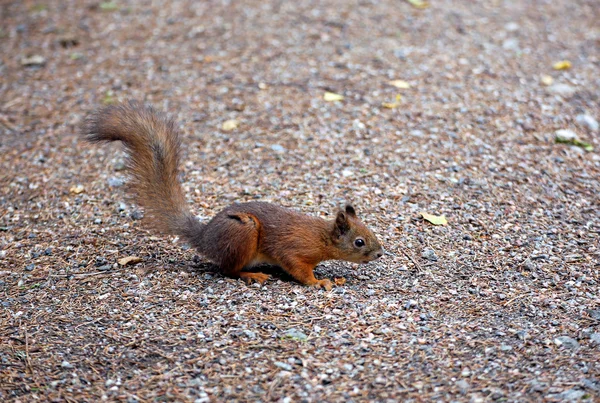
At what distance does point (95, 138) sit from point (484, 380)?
247cm

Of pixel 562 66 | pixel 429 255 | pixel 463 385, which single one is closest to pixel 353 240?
pixel 429 255

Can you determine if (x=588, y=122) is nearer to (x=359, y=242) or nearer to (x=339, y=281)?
(x=359, y=242)

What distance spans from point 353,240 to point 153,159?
4.16 ft

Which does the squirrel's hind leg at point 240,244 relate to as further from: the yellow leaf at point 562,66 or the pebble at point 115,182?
the yellow leaf at point 562,66

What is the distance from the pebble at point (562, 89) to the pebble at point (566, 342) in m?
3.52

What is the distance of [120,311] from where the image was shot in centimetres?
353

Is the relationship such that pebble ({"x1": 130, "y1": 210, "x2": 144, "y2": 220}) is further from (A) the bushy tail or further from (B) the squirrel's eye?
(B) the squirrel's eye

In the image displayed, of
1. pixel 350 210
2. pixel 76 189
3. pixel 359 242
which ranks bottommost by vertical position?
pixel 76 189

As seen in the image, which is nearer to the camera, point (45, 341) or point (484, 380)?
point (484, 380)

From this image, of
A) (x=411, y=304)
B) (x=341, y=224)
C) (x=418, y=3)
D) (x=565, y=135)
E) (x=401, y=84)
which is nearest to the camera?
(x=411, y=304)

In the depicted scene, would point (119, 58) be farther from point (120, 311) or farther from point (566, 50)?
point (566, 50)

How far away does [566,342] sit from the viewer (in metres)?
3.26

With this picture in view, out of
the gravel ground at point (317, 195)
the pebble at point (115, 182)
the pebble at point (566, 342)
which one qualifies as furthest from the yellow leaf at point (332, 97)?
the pebble at point (566, 342)

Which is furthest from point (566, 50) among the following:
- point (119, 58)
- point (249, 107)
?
point (119, 58)
